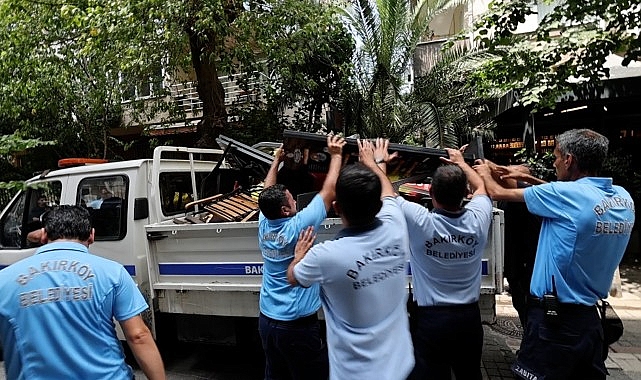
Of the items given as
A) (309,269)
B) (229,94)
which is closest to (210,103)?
(229,94)

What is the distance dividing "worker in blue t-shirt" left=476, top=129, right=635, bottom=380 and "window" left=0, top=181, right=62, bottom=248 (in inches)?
176

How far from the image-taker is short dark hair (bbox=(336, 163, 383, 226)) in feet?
6.42

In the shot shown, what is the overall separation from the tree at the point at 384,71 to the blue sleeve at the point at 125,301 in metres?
7.37

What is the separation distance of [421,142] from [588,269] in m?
6.73

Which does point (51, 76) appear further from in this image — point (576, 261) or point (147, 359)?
point (576, 261)

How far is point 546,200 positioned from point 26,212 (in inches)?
191

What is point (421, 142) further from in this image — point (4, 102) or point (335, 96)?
point (4, 102)

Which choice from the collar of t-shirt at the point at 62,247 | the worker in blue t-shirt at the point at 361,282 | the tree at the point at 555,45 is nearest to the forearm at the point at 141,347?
the collar of t-shirt at the point at 62,247

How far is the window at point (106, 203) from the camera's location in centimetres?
440

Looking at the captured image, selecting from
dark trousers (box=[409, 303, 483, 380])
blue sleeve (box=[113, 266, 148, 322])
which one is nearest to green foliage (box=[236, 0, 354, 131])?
dark trousers (box=[409, 303, 483, 380])

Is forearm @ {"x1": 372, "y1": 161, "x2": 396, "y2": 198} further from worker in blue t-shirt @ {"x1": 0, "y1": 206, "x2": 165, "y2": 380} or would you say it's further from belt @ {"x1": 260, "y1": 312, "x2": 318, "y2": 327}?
worker in blue t-shirt @ {"x1": 0, "y1": 206, "x2": 165, "y2": 380}

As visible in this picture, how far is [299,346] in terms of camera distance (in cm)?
287

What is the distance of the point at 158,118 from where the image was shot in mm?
13398

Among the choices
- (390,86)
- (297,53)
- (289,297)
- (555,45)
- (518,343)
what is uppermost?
(297,53)
